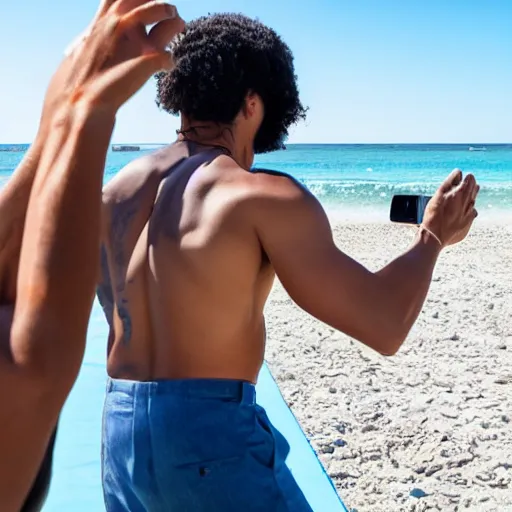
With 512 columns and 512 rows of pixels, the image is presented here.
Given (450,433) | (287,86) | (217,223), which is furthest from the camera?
(450,433)

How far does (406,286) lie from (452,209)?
289 millimetres

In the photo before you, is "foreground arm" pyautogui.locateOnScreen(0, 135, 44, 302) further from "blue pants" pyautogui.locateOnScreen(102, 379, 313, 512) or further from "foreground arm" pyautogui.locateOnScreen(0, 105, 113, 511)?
"blue pants" pyautogui.locateOnScreen(102, 379, 313, 512)

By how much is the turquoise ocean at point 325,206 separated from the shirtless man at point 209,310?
1.46 feet

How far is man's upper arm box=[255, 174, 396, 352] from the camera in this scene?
1.18m

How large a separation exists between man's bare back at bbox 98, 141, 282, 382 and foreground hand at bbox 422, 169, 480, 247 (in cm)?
38

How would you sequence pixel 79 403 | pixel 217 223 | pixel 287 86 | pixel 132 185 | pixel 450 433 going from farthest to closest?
pixel 450 433 < pixel 79 403 < pixel 287 86 < pixel 132 185 < pixel 217 223

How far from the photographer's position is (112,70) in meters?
0.52

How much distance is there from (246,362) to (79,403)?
1772 mm

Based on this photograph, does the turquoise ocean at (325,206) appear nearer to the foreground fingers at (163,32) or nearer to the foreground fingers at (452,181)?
the foreground fingers at (163,32)

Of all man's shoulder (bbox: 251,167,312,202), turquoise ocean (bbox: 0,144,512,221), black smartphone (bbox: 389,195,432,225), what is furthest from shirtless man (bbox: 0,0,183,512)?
turquoise ocean (bbox: 0,144,512,221)

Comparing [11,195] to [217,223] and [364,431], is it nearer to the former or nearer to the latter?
[217,223]

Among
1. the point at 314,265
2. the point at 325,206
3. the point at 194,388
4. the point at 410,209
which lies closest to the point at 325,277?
the point at 314,265

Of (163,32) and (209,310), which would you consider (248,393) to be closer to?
(209,310)

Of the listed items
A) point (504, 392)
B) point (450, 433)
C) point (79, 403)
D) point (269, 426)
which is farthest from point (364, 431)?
point (269, 426)
